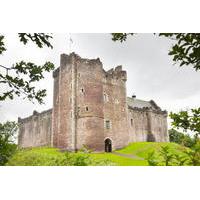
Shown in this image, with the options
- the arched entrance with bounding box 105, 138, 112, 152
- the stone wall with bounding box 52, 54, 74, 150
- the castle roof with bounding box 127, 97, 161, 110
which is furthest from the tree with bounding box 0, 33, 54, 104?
the castle roof with bounding box 127, 97, 161, 110

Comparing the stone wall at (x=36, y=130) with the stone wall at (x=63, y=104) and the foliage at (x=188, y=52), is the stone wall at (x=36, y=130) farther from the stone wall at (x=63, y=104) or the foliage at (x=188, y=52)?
the foliage at (x=188, y=52)

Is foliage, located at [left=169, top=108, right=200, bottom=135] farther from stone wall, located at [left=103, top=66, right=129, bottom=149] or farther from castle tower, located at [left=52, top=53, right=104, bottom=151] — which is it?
stone wall, located at [left=103, top=66, right=129, bottom=149]

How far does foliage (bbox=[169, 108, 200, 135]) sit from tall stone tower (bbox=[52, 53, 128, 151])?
1464 centimetres

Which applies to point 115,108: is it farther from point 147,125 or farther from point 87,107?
point 147,125

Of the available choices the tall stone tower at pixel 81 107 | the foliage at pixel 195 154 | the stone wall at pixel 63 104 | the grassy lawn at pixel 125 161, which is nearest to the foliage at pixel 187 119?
the foliage at pixel 195 154

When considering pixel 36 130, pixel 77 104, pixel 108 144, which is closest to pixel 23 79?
pixel 77 104

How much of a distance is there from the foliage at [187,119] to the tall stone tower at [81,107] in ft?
48.0

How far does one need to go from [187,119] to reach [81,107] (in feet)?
52.0

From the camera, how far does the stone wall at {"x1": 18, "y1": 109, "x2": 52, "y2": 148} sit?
77.5 ft

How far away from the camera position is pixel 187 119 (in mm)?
3102
